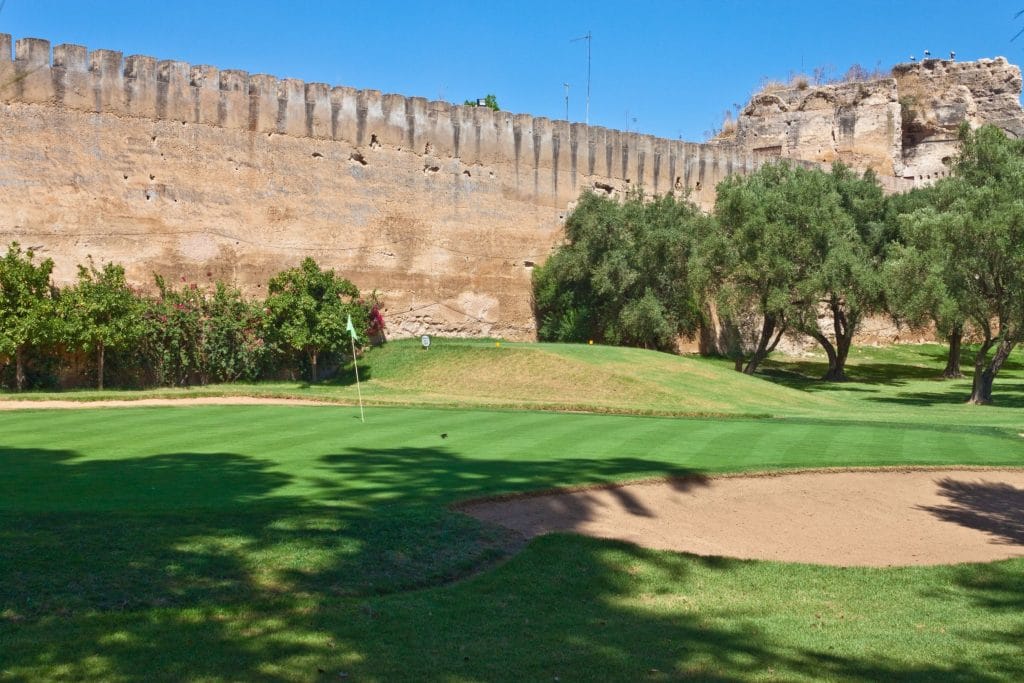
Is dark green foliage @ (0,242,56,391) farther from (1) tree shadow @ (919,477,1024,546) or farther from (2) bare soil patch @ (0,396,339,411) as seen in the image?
(1) tree shadow @ (919,477,1024,546)

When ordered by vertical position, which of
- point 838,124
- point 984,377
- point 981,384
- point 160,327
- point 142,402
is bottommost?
point 142,402

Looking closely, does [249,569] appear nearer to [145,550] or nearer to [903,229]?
[145,550]

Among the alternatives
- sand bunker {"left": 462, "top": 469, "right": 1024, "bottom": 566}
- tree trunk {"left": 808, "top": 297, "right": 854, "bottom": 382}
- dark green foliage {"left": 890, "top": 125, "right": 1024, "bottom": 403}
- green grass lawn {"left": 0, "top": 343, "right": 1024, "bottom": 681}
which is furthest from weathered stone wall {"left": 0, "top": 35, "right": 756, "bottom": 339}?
sand bunker {"left": 462, "top": 469, "right": 1024, "bottom": 566}

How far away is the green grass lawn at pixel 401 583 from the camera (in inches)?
242

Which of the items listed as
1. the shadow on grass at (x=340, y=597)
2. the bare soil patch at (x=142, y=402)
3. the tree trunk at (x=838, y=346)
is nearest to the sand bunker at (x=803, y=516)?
the shadow on grass at (x=340, y=597)

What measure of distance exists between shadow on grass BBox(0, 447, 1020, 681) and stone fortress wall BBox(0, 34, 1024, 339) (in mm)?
16523

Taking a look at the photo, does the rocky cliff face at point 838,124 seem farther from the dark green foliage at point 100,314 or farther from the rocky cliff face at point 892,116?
the dark green foliage at point 100,314

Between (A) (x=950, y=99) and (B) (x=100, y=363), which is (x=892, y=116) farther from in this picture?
(B) (x=100, y=363)

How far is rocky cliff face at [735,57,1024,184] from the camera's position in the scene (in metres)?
45.9

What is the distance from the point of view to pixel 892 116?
150 ft

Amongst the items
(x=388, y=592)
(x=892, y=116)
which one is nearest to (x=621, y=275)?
(x=892, y=116)

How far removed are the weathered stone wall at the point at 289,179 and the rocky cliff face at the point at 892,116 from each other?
496 inches

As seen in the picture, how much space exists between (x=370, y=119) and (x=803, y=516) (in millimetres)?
22096

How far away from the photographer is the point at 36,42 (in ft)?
81.0
